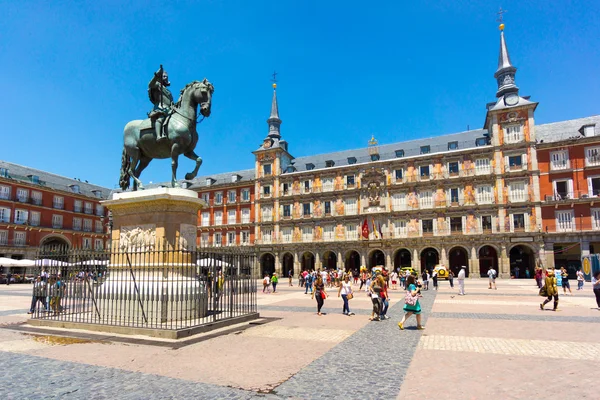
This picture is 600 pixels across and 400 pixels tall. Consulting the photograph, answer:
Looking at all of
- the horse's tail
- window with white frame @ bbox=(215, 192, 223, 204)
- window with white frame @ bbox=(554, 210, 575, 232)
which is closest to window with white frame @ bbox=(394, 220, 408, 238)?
window with white frame @ bbox=(554, 210, 575, 232)

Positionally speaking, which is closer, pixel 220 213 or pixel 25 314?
pixel 25 314

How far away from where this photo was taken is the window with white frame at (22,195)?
4322 cm

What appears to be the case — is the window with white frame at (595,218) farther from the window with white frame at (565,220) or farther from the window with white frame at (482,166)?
the window with white frame at (482,166)

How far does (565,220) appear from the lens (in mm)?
35656

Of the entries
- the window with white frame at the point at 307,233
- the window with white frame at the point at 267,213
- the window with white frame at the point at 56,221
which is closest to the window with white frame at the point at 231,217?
the window with white frame at the point at 267,213

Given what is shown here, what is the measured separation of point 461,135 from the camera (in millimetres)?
44344

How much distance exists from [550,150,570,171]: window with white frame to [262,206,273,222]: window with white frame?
31284mm

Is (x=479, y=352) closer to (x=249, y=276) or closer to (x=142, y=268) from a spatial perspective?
(x=249, y=276)

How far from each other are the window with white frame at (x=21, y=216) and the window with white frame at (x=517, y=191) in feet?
177

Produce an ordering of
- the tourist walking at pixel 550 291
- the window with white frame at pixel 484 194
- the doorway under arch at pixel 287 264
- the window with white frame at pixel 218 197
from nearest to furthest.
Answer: the tourist walking at pixel 550 291 < the window with white frame at pixel 484 194 < the doorway under arch at pixel 287 264 < the window with white frame at pixel 218 197

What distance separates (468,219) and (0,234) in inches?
2000

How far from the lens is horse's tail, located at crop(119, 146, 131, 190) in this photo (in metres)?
10.2

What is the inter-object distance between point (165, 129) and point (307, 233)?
122 feet

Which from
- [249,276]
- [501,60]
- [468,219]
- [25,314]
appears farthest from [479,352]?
[501,60]
